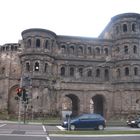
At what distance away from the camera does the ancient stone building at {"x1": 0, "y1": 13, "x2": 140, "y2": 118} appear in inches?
2088

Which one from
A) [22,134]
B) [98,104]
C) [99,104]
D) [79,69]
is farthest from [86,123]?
[98,104]

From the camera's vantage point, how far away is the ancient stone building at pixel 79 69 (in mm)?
Answer: 53031

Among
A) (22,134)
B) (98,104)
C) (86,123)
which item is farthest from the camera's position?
(98,104)

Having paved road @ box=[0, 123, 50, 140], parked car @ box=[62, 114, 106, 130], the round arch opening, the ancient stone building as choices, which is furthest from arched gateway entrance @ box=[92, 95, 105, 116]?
paved road @ box=[0, 123, 50, 140]

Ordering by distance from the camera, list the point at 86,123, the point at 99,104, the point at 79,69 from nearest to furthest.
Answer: the point at 86,123 → the point at 79,69 → the point at 99,104

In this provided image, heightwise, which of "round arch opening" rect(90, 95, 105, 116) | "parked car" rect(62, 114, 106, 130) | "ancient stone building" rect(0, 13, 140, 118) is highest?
"ancient stone building" rect(0, 13, 140, 118)

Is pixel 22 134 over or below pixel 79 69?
below

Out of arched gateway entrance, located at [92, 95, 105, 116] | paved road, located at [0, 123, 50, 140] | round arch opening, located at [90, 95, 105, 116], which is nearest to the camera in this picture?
paved road, located at [0, 123, 50, 140]

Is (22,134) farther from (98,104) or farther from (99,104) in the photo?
(98,104)

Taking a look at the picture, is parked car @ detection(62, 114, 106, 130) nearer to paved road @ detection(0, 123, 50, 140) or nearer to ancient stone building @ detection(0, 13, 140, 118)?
paved road @ detection(0, 123, 50, 140)

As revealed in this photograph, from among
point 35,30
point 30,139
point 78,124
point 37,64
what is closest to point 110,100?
point 37,64

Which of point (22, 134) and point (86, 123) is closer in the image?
point (22, 134)

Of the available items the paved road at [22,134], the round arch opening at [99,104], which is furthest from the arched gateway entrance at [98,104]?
the paved road at [22,134]

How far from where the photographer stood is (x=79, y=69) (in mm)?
56156
